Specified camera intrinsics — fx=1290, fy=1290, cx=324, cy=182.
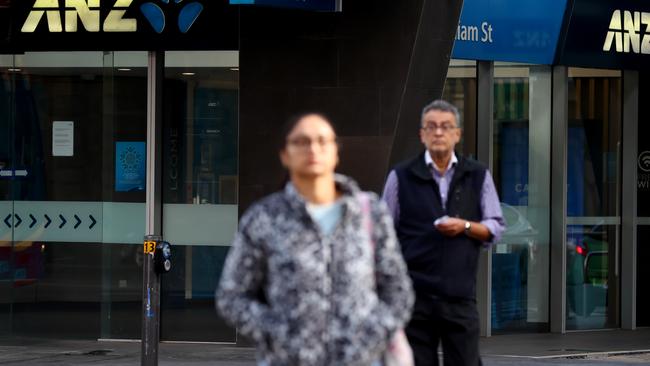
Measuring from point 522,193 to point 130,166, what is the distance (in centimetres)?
438

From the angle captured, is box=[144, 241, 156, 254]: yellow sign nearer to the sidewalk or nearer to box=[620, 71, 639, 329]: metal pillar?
the sidewalk

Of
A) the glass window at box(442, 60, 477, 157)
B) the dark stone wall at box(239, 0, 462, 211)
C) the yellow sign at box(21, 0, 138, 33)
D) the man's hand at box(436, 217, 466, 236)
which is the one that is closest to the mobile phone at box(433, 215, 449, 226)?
the man's hand at box(436, 217, 466, 236)

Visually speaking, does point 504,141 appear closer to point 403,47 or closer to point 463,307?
point 403,47

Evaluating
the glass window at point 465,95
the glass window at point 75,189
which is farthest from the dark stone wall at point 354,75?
the glass window at point 465,95

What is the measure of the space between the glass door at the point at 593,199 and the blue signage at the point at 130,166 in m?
4.97

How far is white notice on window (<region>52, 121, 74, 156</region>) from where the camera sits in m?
12.9

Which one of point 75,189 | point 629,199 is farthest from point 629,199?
point 75,189

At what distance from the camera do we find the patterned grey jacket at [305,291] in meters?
4.26

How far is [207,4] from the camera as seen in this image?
1234 centimetres

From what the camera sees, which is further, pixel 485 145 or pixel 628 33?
pixel 628 33

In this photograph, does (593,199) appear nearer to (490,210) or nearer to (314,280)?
(490,210)

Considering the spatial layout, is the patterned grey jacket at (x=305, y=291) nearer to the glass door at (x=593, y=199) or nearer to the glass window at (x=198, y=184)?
the glass window at (x=198, y=184)

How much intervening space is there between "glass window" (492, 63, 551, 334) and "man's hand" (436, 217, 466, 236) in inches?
300

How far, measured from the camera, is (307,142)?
4.45 meters
